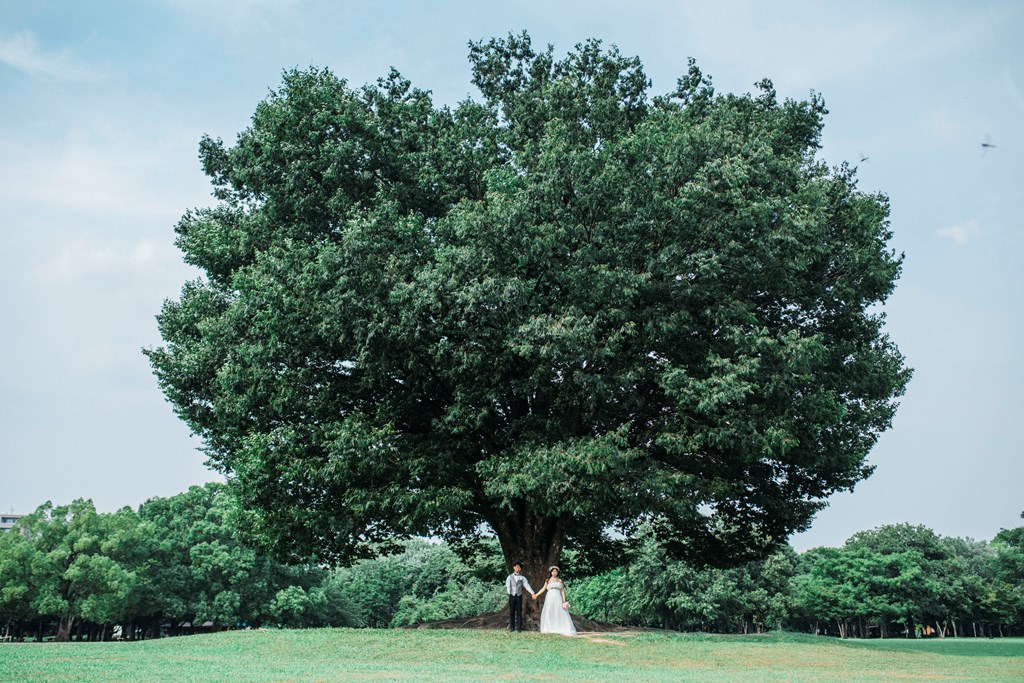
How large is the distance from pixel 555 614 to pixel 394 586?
64.4m

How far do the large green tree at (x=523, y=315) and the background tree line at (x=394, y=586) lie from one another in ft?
75.1

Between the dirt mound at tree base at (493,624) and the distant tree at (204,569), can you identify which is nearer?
the dirt mound at tree base at (493,624)

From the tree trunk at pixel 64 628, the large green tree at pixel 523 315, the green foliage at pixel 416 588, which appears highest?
the large green tree at pixel 523 315

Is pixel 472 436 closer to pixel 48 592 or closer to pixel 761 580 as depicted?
pixel 48 592

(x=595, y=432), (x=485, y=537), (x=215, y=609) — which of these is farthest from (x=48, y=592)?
(x=595, y=432)

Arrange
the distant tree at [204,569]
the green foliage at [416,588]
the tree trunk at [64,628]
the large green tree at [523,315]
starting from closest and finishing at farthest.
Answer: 1. the large green tree at [523,315]
2. the tree trunk at [64,628]
3. the distant tree at [204,569]
4. the green foliage at [416,588]

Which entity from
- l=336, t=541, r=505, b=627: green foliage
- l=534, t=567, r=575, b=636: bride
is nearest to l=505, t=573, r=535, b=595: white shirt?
l=534, t=567, r=575, b=636: bride

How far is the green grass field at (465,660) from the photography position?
1312cm

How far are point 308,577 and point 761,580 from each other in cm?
3967

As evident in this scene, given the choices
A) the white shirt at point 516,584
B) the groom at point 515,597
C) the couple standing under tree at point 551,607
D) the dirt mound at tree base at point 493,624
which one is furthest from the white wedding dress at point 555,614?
the dirt mound at tree base at point 493,624

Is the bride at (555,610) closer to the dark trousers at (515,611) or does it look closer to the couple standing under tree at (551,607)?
the couple standing under tree at (551,607)

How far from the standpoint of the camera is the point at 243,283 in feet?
70.6

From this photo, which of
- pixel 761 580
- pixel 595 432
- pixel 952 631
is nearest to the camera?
pixel 595 432

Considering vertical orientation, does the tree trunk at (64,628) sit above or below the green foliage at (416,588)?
below
